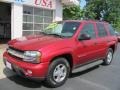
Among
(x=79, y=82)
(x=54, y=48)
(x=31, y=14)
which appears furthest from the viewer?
(x=31, y=14)

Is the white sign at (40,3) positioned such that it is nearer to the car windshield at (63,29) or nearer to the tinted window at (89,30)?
the car windshield at (63,29)

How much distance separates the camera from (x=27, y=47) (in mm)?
5633

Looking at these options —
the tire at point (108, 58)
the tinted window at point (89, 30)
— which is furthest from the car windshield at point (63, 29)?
the tire at point (108, 58)

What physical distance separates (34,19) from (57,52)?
9003 mm

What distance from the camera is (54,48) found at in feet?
18.8

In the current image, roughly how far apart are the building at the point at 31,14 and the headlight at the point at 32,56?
7.26 metres

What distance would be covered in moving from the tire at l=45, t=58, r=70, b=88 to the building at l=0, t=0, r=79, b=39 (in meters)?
7.16

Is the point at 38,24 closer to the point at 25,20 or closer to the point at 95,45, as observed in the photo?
the point at 25,20

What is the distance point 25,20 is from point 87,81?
794cm

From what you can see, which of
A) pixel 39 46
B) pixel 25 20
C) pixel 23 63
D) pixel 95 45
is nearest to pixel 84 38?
pixel 95 45

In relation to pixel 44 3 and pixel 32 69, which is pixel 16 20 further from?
pixel 32 69

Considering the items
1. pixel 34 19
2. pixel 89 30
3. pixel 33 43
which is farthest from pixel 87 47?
pixel 34 19

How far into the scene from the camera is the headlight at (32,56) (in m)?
5.45

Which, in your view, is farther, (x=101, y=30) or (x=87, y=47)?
(x=101, y=30)
